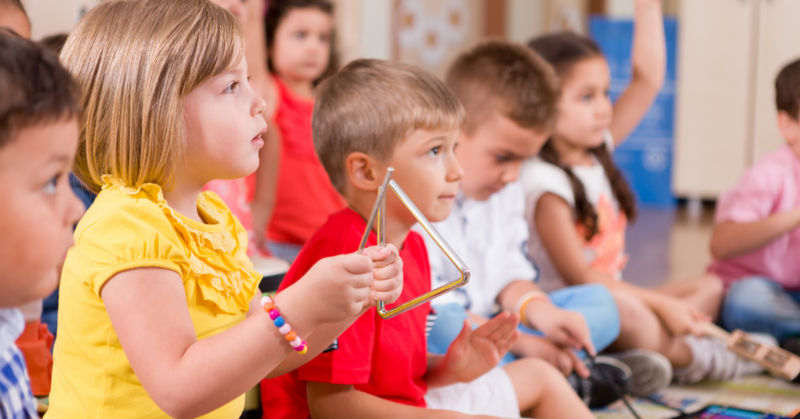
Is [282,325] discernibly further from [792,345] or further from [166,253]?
[792,345]

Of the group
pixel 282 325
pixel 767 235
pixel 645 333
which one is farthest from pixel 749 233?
pixel 282 325

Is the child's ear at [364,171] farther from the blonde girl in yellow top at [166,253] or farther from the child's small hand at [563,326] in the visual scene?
the child's small hand at [563,326]

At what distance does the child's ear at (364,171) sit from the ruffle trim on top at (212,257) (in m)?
0.18

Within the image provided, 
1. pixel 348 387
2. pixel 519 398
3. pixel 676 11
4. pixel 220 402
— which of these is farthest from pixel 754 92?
pixel 220 402

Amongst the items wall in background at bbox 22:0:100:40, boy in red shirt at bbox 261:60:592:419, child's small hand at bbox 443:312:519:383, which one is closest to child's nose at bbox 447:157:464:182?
boy in red shirt at bbox 261:60:592:419

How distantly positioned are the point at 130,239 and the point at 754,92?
3.27 meters

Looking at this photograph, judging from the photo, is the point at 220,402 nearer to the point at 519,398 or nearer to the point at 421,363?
the point at 421,363

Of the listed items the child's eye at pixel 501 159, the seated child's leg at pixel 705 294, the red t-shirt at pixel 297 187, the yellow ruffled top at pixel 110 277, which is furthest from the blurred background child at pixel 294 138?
the yellow ruffled top at pixel 110 277

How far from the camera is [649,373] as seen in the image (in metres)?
1.28

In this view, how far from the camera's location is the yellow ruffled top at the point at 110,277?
61cm

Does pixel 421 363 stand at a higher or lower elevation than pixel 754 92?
higher

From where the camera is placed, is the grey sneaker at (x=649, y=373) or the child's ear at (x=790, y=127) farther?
the child's ear at (x=790, y=127)

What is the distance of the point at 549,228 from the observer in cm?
144

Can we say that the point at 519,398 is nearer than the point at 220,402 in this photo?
No
